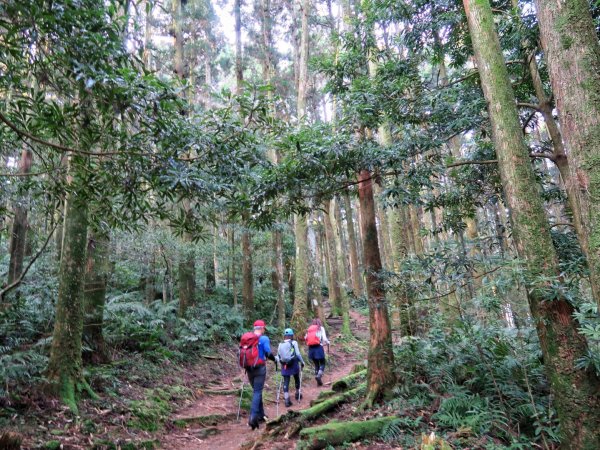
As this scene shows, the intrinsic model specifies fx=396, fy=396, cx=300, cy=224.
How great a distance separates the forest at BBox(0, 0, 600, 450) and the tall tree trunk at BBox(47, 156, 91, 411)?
3 centimetres

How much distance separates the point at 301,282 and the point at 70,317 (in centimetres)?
761

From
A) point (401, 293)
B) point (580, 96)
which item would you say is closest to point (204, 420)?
point (401, 293)

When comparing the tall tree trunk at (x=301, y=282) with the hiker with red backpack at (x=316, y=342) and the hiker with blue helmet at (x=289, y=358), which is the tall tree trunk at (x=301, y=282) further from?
the hiker with blue helmet at (x=289, y=358)

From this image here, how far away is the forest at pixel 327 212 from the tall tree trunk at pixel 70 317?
0.10ft

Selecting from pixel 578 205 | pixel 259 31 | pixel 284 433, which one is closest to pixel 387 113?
pixel 578 205

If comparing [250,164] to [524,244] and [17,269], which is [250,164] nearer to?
[524,244]

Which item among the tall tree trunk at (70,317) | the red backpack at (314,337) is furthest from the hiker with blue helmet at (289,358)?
the tall tree trunk at (70,317)

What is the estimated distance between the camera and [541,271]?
14.9 ft

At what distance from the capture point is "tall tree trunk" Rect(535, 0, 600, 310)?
3.58 m

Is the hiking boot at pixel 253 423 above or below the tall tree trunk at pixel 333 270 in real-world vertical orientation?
below

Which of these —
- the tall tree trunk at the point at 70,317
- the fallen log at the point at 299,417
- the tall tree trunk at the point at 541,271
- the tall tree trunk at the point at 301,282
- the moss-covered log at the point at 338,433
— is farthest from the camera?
the tall tree trunk at the point at 301,282

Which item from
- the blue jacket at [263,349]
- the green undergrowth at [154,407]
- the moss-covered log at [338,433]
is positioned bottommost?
the moss-covered log at [338,433]

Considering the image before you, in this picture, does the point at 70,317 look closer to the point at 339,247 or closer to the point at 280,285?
the point at 280,285

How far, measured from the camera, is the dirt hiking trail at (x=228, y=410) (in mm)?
6992
